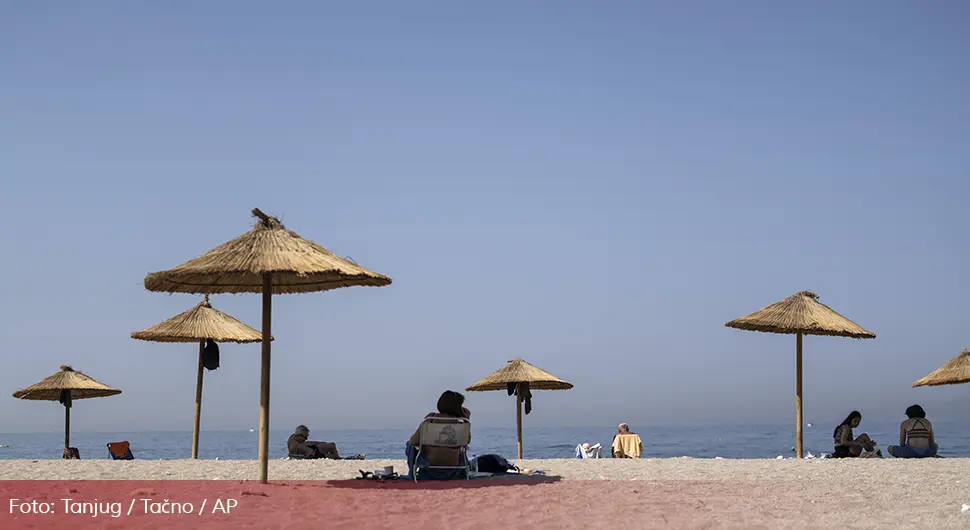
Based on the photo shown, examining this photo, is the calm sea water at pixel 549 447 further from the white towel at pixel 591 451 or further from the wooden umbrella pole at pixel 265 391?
the wooden umbrella pole at pixel 265 391

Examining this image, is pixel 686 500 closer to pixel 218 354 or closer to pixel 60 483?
pixel 60 483

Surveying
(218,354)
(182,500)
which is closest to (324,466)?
(218,354)

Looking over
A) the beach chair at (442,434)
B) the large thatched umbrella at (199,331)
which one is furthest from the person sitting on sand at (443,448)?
the large thatched umbrella at (199,331)

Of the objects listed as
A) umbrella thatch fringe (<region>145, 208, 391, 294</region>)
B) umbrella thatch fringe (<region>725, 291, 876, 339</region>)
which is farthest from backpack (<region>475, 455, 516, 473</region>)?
umbrella thatch fringe (<region>725, 291, 876, 339</region>)

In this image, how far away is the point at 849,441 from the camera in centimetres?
1472

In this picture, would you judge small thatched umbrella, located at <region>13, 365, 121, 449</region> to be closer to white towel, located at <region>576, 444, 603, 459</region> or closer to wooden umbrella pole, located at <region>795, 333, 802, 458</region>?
white towel, located at <region>576, 444, 603, 459</region>

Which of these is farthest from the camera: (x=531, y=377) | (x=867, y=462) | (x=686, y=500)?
(x=531, y=377)

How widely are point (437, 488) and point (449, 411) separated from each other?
0.91m

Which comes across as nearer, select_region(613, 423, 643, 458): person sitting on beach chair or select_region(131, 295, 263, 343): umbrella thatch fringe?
select_region(131, 295, 263, 343): umbrella thatch fringe

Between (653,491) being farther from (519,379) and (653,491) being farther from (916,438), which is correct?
(519,379)

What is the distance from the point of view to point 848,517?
739 cm

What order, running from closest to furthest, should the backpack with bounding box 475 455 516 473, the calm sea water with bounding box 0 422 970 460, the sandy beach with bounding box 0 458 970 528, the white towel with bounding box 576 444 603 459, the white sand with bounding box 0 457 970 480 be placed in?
the sandy beach with bounding box 0 458 970 528 < the white sand with bounding box 0 457 970 480 < the backpack with bounding box 475 455 516 473 < the white towel with bounding box 576 444 603 459 < the calm sea water with bounding box 0 422 970 460

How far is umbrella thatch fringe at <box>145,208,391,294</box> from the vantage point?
9.10 metres

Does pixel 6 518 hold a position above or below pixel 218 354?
below
